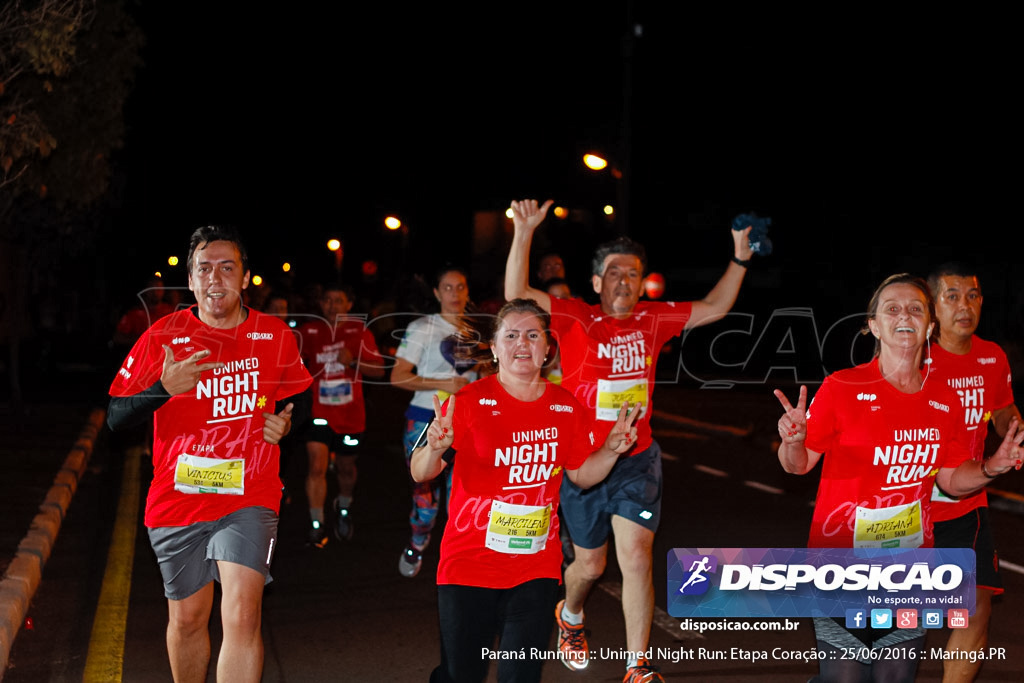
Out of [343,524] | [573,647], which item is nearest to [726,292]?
[573,647]

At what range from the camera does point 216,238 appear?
5.10 m

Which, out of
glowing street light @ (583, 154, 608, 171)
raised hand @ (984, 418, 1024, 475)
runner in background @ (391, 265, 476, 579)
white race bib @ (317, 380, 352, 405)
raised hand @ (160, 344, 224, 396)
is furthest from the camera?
glowing street light @ (583, 154, 608, 171)

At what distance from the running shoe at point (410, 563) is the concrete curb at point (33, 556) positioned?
2.49 m

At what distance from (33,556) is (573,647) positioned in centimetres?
417

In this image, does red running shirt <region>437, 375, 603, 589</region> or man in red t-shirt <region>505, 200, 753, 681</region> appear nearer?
red running shirt <region>437, 375, 603, 589</region>

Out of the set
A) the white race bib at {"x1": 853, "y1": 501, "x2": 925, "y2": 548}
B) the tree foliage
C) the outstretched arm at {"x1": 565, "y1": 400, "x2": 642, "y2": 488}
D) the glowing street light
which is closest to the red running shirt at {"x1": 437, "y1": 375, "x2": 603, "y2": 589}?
the outstretched arm at {"x1": 565, "y1": 400, "x2": 642, "y2": 488}

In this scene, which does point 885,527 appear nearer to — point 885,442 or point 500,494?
point 885,442

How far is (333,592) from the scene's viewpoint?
8023 millimetres

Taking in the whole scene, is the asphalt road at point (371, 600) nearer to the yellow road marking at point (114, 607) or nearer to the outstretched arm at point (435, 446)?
the yellow road marking at point (114, 607)

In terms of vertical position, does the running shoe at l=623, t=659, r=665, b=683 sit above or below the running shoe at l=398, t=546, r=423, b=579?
below

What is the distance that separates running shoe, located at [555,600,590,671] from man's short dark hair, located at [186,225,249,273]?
2.71 m

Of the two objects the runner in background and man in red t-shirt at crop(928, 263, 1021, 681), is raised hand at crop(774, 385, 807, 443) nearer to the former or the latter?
man in red t-shirt at crop(928, 263, 1021, 681)

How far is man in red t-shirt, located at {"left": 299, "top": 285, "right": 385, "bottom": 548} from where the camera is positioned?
9.59 m

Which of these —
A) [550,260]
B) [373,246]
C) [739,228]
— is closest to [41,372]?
[550,260]
